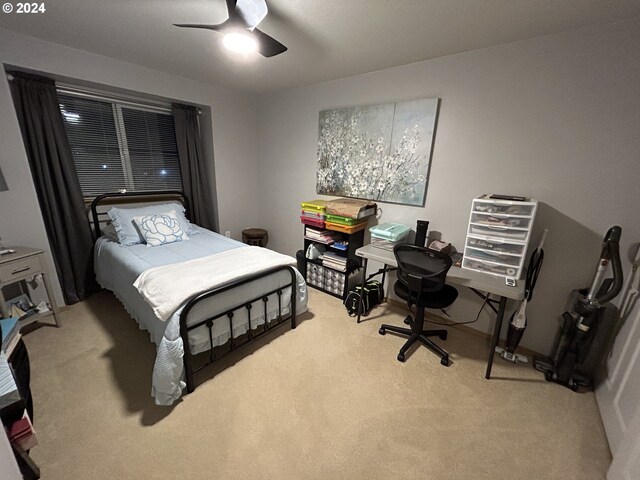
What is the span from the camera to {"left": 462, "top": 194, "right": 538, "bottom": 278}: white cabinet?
5.65 feet

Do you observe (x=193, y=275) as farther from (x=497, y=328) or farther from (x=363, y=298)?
(x=497, y=328)

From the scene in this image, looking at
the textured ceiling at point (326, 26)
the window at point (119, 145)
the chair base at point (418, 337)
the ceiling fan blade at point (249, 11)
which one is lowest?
the chair base at point (418, 337)

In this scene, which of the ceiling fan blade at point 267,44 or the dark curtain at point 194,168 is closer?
the ceiling fan blade at point 267,44

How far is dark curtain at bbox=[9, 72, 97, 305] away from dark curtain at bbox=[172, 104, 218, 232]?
102cm

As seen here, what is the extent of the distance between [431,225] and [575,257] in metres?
1.00

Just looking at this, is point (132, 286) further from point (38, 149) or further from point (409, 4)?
point (409, 4)

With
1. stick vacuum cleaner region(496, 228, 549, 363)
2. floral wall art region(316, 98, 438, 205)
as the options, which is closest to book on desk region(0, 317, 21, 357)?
floral wall art region(316, 98, 438, 205)

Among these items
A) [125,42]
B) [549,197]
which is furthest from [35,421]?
[549,197]

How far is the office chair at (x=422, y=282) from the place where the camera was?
5.87 ft

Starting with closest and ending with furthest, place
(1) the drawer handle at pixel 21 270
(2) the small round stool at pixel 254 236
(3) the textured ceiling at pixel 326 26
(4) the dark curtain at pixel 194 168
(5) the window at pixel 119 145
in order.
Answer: (3) the textured ceiling at pixel 326 26
(1) the drawer handle at pixel 21 270
(5) the window at pixel 119 145
(4) the dark curtain at pixel 194 168
(2) the small round stool at pixel 254 236

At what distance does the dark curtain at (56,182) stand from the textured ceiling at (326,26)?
498mm

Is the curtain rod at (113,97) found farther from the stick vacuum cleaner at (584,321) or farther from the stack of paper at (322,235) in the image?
the stick vacuum cleaner at (584,321)

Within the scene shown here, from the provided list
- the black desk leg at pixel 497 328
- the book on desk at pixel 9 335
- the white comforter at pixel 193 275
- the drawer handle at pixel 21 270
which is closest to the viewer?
the book on desk at pixel 9 335

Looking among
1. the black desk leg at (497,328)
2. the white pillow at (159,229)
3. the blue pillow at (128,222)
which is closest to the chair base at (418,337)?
the black desk leg at (497,328)
